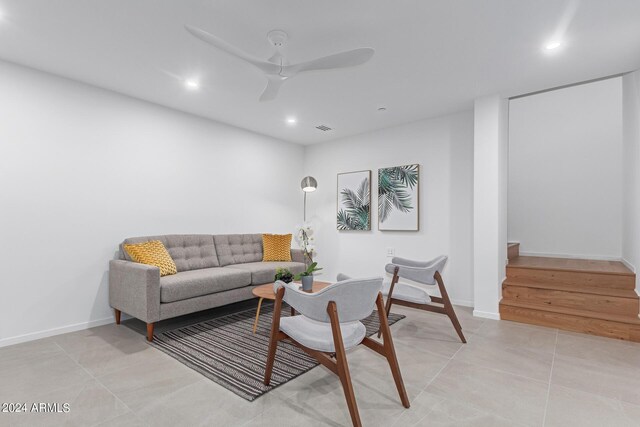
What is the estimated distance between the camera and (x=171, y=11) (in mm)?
2199

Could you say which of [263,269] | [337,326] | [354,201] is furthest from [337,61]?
[354,201]

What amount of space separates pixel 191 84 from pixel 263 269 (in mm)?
2264

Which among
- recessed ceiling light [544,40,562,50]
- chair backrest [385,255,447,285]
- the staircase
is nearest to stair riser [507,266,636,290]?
the staircase

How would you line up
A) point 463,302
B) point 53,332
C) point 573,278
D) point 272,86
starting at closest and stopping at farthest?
point 272,86 → point 53,332 → point 573,278 → point 463,302

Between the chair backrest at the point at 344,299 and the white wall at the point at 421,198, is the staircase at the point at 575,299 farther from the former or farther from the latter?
the chair backrest at the point at 344,299

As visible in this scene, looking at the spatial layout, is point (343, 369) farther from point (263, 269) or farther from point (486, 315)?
point (486, 315)

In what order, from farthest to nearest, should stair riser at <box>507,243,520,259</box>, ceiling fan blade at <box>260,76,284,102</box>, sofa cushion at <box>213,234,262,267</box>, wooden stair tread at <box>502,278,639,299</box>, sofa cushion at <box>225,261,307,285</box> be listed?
stair riser at <box>507,243,520,259</box>
sofa cushion at <box>213,234,262,267</box>
sofa cushion at <box>225,261,307,285</box>
wooden stair tread at <box>502,278,639,299</box>
ceiling fan blade at <box>260,76,284,102</box>

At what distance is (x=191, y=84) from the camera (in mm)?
3348

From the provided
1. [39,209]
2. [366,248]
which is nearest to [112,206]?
[39,209]

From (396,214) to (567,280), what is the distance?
2.16 meters

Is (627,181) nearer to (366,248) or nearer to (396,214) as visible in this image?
(396,214)

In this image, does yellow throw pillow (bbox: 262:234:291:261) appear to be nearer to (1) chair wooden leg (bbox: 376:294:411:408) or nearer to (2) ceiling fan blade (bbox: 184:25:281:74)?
(2) ceiling fan blade (bbox: 184:25:281:74)

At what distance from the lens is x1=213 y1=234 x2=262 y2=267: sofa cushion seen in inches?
169

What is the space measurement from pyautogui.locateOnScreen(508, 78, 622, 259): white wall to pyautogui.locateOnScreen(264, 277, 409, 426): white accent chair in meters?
4.54
